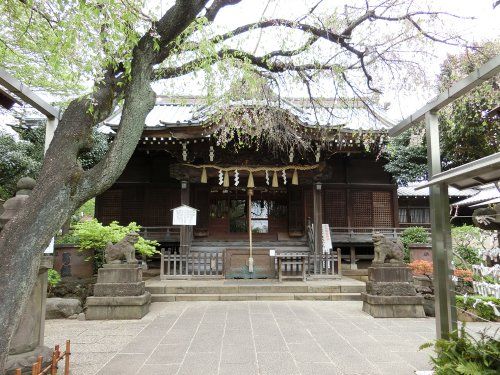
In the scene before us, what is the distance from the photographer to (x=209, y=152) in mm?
11156

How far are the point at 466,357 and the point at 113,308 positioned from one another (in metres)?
6.06

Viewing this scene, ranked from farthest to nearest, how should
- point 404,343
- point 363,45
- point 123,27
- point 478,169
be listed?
point 363,45
point 404,343
point 123,27
point 478,169

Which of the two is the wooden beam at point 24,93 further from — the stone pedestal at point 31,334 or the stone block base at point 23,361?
the stone block base at point 23,361

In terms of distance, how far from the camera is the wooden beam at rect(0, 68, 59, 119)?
317 cm

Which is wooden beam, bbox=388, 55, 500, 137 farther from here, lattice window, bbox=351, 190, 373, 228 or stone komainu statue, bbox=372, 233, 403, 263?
lattice window, bbox=351, 190, 373, 228

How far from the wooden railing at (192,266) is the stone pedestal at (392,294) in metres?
4.76

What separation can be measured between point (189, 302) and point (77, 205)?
608 centimetres

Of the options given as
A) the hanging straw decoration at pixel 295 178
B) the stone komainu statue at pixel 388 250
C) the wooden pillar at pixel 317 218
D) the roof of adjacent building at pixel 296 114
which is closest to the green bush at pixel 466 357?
the stone komainu statue at pixel 388 250

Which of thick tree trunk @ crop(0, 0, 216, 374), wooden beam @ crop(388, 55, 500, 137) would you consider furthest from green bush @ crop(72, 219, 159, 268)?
wooden beam @ crop(388, 55, 500, 137)

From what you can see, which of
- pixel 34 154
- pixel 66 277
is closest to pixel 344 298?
pixel 66 277

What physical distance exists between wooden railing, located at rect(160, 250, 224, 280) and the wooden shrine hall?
4cm

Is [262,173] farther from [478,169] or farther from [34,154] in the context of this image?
[478,169]

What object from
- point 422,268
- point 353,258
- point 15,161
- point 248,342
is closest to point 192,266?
point 248,342

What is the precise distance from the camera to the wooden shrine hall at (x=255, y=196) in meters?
10.3
